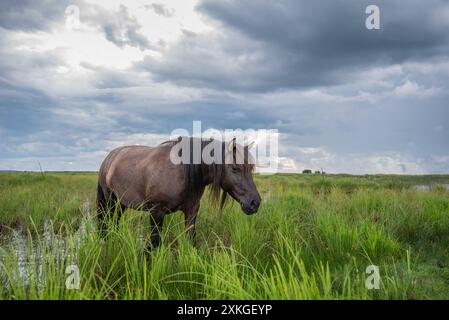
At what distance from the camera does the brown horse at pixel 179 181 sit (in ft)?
15.9

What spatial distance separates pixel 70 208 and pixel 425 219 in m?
8.86

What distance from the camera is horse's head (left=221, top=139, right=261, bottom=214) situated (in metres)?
4.78

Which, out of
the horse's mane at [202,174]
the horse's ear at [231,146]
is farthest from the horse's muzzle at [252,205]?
the horse's ear at [231,146]

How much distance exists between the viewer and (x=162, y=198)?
522cm

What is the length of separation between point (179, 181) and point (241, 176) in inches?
39.0

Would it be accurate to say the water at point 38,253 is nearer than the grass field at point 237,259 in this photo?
No

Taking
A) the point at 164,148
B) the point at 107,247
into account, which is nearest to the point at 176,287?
the point at 107,247

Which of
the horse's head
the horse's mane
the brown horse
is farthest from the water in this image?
the horse's head

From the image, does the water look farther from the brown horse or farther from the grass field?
the brown horse

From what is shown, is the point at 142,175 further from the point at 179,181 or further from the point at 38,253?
the point at 38,253

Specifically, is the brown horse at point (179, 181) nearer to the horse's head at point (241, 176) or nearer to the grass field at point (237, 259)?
the horse's head at point (241, 176)

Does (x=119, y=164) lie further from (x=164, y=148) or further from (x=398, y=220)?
(x=398, y=220)

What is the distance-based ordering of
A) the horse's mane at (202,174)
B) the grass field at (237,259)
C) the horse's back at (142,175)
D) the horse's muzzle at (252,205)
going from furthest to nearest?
1. the horse's back at (142,175)
2. the horse's mane at (202,174)
3. the horse's muzzle at (252,205)
4. the grass field at (237,259)

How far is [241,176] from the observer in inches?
192
